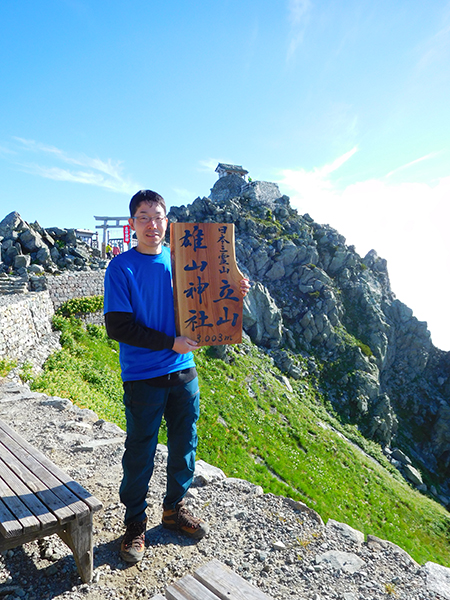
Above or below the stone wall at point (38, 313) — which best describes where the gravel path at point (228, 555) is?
below

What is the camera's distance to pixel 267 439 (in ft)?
61.3

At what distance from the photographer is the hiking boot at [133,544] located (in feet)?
12.0

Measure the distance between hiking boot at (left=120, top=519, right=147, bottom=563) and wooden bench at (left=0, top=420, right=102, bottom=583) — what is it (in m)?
0.39

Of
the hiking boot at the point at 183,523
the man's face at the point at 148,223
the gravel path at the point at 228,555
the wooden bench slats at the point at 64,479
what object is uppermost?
the man's face at the point at 148,223

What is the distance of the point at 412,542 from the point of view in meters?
17.5

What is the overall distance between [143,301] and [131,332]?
0.40 metres

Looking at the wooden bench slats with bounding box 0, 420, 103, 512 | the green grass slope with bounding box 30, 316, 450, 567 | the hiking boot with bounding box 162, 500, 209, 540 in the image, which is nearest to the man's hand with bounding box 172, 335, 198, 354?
the wooden bench slats with bounding box 0, 420, 103, 512

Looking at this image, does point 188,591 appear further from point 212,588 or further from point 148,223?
point 148,223

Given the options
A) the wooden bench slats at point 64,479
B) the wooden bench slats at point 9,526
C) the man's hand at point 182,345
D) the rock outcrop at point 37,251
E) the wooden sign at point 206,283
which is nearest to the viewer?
the wooden bench slats at point 9,526

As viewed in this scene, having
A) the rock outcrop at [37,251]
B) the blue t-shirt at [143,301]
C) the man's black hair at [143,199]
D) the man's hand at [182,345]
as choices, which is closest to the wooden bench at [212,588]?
the blue t-shirt at [143,301]

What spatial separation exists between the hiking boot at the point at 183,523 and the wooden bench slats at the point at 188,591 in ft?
3.76

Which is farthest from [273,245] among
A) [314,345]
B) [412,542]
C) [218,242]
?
[218,242]

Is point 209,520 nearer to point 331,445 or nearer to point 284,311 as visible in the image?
point 331,445

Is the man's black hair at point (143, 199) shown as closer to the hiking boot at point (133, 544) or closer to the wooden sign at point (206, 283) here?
the wooden sign at point (206, 283)
